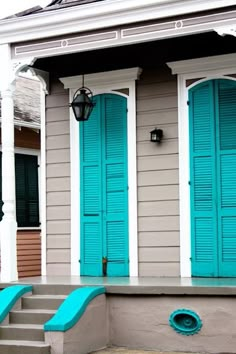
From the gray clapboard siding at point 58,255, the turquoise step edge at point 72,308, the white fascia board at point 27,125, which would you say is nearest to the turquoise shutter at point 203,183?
the turquoise step edge at point 72,308

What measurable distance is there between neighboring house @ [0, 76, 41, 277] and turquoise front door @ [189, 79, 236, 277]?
11.9ft

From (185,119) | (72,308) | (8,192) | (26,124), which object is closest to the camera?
(72,308)

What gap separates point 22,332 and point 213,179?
3.12 m

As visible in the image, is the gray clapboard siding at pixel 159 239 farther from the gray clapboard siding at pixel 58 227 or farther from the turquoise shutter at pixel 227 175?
the gray clapboard siding at pixel 58 227

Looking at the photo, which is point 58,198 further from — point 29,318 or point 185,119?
point 29,318

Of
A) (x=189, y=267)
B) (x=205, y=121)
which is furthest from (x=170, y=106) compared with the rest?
(x=189, y=267)

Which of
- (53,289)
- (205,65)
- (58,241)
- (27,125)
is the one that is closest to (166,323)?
(53,289)

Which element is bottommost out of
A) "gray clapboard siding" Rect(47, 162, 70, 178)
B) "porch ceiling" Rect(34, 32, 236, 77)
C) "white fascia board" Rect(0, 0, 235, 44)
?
"gray clapboard siding" Rect(47, 162, 70, 178)

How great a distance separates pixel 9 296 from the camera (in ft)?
25.3

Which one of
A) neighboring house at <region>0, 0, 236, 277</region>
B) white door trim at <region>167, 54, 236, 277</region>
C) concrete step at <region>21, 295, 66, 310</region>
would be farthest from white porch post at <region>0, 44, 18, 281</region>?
white door trim at <region>167, 54, 236, 277</region>

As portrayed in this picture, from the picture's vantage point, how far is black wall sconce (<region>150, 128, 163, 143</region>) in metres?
9.04

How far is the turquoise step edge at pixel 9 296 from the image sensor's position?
24.6ft

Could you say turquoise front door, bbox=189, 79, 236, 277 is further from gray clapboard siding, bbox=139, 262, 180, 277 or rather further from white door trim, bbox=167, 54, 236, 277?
gray clapboard siding, bbox=139, 262, 180, 277

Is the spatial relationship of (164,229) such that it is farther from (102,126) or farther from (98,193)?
(102,126)
